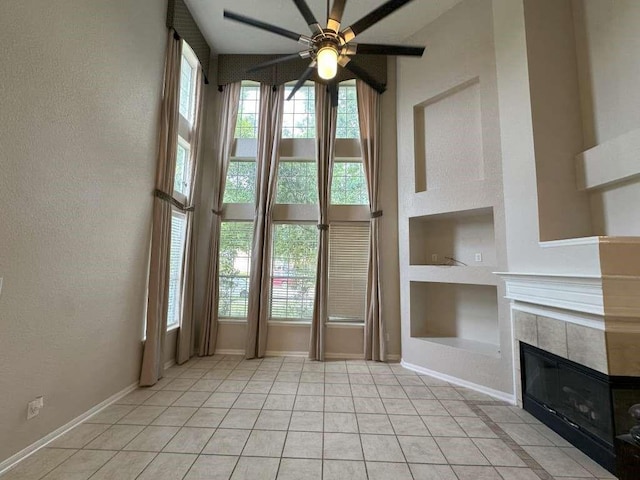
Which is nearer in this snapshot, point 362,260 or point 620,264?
point 620,264

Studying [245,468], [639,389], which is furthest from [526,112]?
[245,468]

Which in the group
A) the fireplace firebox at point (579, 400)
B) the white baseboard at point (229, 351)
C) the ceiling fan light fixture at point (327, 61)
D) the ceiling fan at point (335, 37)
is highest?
the ceiling fan at point (335, 37)

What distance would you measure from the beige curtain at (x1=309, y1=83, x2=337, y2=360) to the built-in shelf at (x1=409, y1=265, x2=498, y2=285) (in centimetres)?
141

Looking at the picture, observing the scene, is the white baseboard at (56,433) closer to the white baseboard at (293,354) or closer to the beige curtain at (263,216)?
the white baseboard at (293,354)

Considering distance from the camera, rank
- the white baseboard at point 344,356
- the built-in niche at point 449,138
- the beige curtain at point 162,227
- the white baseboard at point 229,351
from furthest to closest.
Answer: the white baseboard at point 229,351, the white baseboard at point 344,356, the built-in niche at point 449,138, the beige curtain at point 162,227

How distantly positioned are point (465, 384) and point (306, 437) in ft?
7.57

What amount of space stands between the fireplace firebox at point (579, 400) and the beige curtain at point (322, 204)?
2669 millimetres

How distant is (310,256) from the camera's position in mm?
4938

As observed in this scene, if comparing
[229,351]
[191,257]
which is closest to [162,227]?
[191,257]

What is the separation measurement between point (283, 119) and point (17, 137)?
3734 mm

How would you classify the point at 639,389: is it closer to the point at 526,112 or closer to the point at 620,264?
the point at 620,264

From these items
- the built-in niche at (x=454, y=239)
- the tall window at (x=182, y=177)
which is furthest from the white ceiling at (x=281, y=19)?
the built-in niche at (x=454, y=239)

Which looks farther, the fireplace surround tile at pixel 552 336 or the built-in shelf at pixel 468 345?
the built-in shelf at pixel 468 345

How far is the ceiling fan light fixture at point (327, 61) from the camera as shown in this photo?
2398 mm
